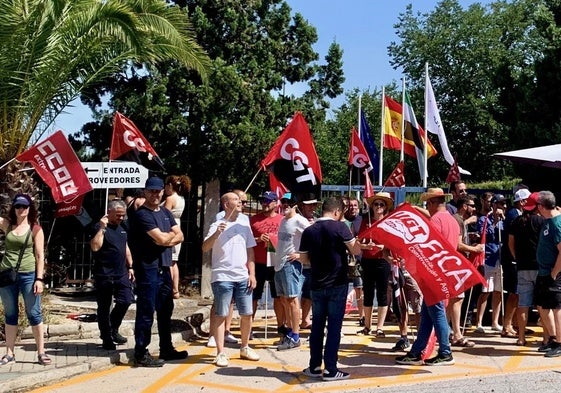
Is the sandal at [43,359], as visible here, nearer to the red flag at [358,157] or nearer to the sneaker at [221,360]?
the sneaker at [221,360]

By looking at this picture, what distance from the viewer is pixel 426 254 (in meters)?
7.72

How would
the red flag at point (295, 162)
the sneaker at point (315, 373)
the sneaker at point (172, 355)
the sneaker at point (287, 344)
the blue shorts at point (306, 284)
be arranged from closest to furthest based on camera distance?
the sneaker at point (315, 373)
the sneaker at point (172, 355)
the sneaker at point (287, 344)
the blue shorts at point (306, 284)
the red flag at point (295, 162)

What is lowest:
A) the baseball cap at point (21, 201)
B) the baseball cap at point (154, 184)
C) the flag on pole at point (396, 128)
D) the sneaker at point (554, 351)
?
the sneaker at point (554, 351)

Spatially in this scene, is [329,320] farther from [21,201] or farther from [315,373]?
[21,201]

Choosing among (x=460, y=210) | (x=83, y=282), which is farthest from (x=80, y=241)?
(x=460, y=210)

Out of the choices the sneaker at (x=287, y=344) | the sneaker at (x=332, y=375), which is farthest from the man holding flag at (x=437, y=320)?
the sneaker at (x=287, y=344)

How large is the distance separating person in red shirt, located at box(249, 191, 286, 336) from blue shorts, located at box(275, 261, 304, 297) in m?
0.41

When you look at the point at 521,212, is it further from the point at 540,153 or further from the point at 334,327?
the point at 334,327

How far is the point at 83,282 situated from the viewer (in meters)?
13.9

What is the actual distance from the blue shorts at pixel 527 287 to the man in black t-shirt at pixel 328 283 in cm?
273

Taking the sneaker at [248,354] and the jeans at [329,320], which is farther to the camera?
the sneaker at [248,354]

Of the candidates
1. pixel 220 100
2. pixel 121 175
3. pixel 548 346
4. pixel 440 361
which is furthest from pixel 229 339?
pixel 220 100

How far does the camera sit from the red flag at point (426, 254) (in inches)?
299

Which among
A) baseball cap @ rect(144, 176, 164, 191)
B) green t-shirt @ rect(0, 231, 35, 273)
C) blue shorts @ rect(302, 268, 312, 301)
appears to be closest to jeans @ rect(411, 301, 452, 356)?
blue shorts @ rect(302, 268, 312, 301)
